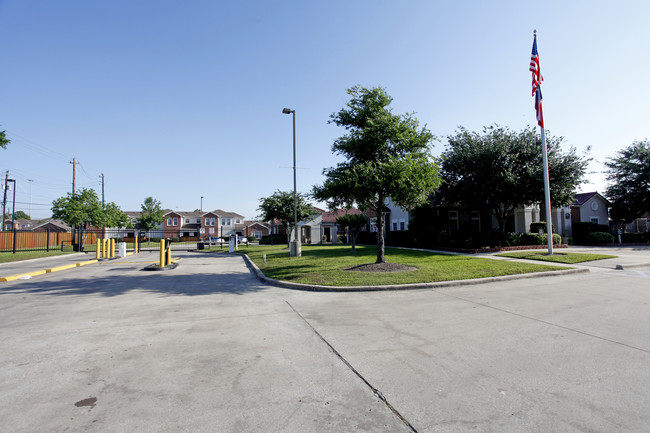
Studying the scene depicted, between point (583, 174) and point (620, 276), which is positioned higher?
point (583, 174)

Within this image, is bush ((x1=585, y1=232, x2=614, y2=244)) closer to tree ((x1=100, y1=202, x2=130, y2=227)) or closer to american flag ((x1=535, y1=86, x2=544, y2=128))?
american flag ((x1=535, y1=86, x2=544, y2=128))

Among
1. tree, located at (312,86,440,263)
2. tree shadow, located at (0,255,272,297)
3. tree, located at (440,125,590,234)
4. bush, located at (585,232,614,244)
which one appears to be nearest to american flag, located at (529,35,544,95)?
tree, located at (440,125,590,234)

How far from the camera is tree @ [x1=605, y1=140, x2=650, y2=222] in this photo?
2998 cm

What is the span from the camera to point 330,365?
403 centimetres

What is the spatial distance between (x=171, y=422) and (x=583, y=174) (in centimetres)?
2623

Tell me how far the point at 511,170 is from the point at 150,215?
211ft

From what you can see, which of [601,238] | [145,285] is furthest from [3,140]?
[601,238]

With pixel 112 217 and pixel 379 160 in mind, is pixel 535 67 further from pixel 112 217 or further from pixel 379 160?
pixel 112 217

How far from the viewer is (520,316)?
20.1 ft

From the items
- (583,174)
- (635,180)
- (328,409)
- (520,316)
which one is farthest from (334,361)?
(635,180)

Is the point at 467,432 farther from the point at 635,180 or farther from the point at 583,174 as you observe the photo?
the point at 635,180

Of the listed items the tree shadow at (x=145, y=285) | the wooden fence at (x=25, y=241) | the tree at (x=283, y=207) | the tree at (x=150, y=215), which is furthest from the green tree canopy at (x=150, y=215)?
the tree shadow at (x=145, y=285)

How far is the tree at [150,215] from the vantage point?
65062 millimetres

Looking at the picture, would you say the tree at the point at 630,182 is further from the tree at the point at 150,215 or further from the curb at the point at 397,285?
the tree at the point at 150,215
